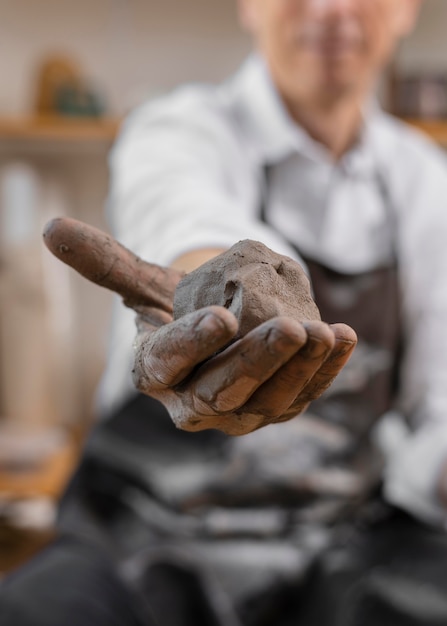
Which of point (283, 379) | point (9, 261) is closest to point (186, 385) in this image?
point (283, 379)

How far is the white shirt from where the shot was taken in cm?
81

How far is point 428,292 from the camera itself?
2.95 ft

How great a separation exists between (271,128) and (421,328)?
273 mm

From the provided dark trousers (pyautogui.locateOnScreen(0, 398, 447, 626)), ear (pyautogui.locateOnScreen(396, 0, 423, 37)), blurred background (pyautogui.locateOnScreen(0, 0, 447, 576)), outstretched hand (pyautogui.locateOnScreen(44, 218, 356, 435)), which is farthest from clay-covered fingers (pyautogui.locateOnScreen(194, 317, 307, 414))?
blurred background (pyautogui.locateOnScreen(0, 0, 447, 576))

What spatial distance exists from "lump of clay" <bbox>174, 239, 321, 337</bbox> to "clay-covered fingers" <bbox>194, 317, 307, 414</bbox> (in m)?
0.02

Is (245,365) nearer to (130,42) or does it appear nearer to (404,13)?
(404,13)

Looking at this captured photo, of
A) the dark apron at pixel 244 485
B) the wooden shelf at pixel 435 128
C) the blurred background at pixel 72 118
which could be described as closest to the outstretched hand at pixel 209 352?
the dark apron at pixel 244 485

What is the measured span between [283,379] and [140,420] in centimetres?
55

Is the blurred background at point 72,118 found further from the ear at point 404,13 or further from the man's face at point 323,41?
the man's face at point 323,41

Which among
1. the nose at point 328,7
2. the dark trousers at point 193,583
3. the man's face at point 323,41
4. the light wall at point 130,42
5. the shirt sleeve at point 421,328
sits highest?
the nose at point 328,7

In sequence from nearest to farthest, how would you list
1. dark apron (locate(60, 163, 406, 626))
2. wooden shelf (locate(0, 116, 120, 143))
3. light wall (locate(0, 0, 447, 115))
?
dark apron (locate(60, 163, 406, 626)) < wooden shelf (locate(0, 116, 120, 143)) < light wall (locate(0, 0, 447, 115))

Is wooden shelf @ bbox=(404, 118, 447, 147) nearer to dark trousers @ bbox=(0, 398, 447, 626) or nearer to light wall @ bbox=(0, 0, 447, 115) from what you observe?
light wall @ bbox=(0, 0, 447, 115)

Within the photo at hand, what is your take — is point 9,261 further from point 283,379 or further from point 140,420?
point 283,379

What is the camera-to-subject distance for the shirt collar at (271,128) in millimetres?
874
